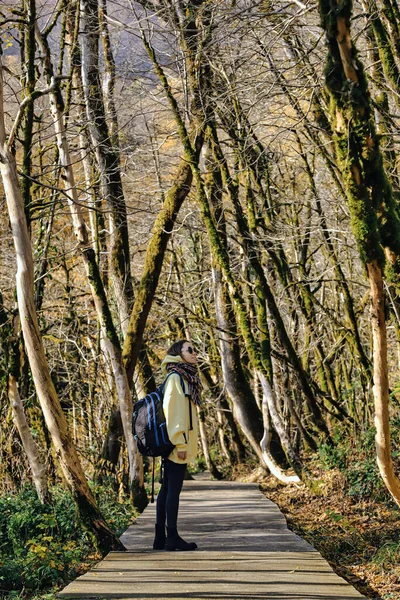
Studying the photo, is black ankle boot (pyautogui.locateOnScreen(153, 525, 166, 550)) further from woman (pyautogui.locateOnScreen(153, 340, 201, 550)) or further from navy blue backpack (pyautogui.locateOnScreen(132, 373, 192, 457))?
navy blue backpack (pyautogui.locateOnScreen(132, 373, 192, 457))

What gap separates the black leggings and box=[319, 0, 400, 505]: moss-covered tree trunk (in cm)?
225

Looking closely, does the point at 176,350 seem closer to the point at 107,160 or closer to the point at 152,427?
the point at 152,427

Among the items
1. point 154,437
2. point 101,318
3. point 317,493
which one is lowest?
point 317,493

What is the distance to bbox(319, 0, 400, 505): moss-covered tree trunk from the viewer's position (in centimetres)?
605

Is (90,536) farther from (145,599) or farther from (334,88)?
(334,88)

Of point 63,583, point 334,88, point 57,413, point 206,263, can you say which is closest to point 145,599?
point 63,583

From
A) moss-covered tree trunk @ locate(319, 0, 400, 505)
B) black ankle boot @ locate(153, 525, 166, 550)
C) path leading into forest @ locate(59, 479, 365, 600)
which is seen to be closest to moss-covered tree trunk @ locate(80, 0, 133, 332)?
path leading into forest @ locate(59, 479, 365, 600)

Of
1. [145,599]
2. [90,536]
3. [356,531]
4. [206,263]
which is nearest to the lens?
[145,599]

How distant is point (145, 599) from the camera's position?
5809 mm

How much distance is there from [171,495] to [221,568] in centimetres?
107

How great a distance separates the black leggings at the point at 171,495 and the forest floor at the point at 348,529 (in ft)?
5.97

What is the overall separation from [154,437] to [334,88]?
3.78 metres

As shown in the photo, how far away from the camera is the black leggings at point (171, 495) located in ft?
25.5

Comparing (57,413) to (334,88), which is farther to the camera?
(57,413)
